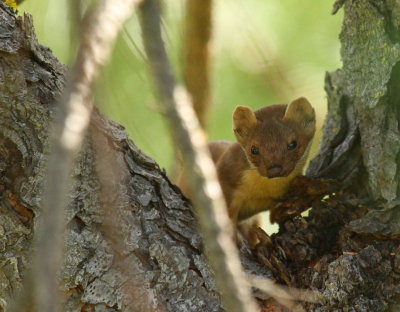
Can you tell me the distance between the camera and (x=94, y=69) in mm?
1378

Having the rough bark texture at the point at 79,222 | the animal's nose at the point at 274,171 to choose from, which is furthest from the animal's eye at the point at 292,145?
the rough bark texture at the point at 79,222

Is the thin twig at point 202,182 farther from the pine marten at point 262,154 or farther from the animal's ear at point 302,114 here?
the animal's ear at point 302,114

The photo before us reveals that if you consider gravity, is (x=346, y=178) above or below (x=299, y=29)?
below

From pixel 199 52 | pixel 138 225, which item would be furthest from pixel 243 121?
pixel 138 225

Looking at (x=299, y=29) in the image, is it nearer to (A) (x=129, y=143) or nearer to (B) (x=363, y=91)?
(B) (x=363, y=91)

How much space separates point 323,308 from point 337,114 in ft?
4.31

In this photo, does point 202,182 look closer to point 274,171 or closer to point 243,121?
point 274,171

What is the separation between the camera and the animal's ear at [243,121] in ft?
14.9

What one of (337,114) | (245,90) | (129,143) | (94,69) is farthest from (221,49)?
(94,69)

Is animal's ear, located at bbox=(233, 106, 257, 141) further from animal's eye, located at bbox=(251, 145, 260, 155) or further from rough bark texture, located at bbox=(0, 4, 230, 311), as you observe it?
rough bark texture, located at bbox=(0, 4, 230, 311)

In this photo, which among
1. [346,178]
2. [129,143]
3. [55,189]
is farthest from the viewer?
[346,178]

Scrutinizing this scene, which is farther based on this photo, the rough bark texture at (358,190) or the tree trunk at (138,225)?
the rough bark texture at (358,190)

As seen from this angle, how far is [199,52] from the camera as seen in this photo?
4332 mm

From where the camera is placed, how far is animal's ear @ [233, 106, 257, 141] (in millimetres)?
4543
